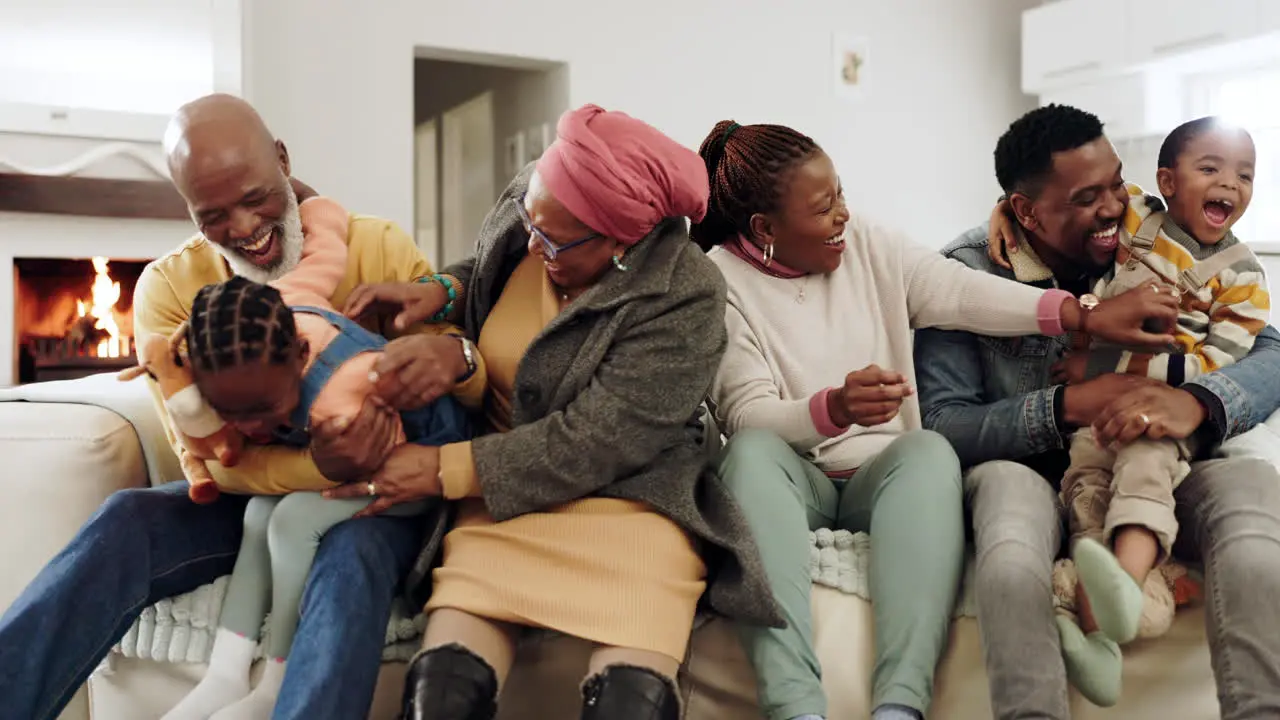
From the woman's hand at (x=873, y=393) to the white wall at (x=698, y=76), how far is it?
3023mm

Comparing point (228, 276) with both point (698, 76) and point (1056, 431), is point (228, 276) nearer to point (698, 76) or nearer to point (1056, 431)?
point (1056, 431)

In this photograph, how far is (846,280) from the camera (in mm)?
1603

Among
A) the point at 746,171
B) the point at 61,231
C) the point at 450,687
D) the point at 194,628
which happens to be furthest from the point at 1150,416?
the point at 61,231

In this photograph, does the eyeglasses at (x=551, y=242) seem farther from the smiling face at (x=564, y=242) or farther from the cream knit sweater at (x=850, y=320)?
the cream knit sweater at (x=850, y=320)

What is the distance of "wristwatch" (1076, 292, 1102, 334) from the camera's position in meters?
1.48

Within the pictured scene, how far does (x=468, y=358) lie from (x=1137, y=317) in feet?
2.81

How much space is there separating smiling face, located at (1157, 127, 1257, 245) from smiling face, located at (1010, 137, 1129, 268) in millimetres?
72

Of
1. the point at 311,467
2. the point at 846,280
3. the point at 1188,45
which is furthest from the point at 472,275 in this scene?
the point at 1188,45

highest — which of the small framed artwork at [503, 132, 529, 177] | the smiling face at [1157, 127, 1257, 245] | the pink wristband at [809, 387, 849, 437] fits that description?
the small framed artwork at [503, 132, 529, 177]

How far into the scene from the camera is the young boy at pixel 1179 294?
4.39ft

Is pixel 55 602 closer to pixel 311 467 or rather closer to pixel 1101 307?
pixel 311 467

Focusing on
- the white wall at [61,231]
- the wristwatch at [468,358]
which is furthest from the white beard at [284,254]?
the white wall at [61,231]

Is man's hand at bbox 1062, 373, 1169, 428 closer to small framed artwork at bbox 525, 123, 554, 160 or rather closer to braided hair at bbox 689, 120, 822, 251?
braided hair at bbox 689, 120, 822, 251

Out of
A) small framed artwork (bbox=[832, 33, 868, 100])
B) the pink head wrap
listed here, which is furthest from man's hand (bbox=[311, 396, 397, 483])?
small framed artwork (bbox=[832, 33, 868, 100])
